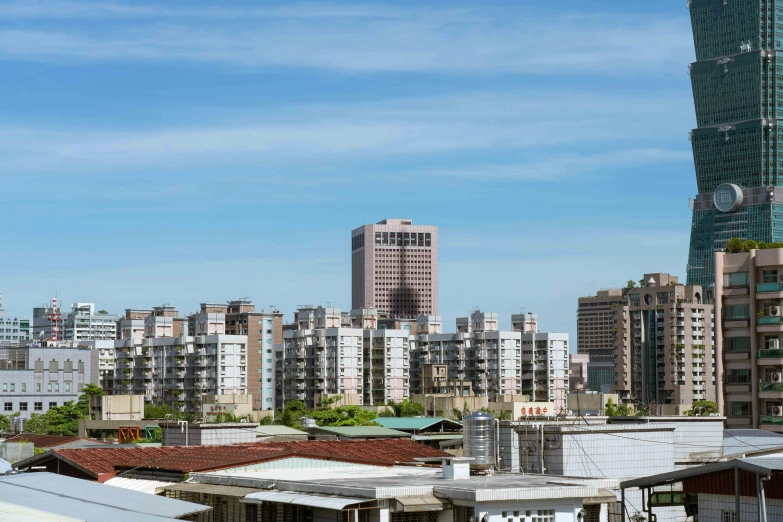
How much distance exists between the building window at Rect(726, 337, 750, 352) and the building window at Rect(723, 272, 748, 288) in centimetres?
380

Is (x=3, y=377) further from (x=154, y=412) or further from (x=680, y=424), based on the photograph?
(x=680, y=424)

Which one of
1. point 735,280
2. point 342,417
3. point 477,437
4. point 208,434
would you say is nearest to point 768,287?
point 735,280

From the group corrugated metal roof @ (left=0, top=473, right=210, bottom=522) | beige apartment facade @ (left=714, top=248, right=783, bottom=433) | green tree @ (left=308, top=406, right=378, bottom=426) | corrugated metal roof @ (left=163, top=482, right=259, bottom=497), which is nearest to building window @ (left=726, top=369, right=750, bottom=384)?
beige apartment facade @ (left=714, top=248, right=783, bottom=433)

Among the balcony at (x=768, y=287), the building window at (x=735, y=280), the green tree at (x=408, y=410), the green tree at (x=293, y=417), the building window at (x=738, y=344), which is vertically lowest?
the green tree at (x=408, y=410)

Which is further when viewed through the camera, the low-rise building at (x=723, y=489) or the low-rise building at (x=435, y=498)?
the low-rise building at (x=435, y=498)

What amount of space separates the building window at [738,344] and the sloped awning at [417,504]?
2240 inches

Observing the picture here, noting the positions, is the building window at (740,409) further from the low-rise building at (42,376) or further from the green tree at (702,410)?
the low-rise building at (42,376)

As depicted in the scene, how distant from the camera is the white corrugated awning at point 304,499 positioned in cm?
2989

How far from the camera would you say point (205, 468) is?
39250mm

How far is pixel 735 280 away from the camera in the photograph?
8219 centimetres

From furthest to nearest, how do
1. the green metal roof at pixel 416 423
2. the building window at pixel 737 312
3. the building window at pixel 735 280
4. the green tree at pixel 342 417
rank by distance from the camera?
the green tree at pixel 342 417 → the green metal roof at pixel 416 423 → the building window at pixel 737 312 → the building window at pixel 735 280

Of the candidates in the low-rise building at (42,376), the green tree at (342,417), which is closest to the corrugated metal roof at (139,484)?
the green tree at (342,417)

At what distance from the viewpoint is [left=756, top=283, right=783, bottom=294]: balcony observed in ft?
260

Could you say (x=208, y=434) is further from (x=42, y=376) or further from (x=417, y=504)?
(x=42, y=376)
